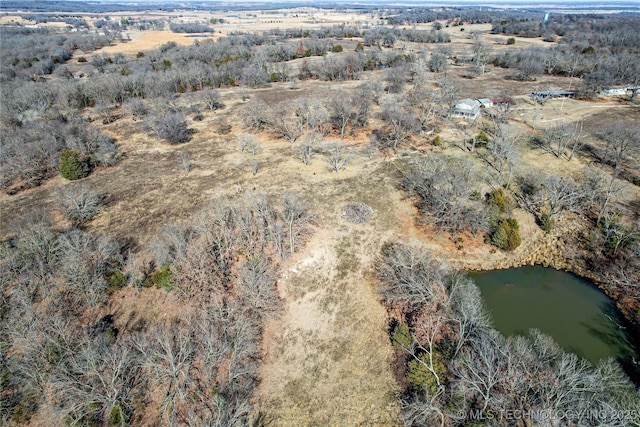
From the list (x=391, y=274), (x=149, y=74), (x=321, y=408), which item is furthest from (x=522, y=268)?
(x=149, y=74)

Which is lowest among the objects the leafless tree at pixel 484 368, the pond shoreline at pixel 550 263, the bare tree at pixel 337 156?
the pond shoreline at pixel 550 263

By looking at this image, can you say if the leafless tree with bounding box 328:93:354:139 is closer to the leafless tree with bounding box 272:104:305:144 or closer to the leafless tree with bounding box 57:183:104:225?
the leafless tree with bounding box 272:104:305:144

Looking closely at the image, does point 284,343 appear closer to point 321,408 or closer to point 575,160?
point 321,408

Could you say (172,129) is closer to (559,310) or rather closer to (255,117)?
(255,117)

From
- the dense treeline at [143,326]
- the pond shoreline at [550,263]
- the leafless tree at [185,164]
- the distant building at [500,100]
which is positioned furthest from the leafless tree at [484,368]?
the distant building at [500,100]

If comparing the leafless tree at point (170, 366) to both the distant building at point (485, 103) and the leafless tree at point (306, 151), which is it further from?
the distant building at point (485, 103)
